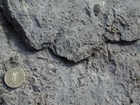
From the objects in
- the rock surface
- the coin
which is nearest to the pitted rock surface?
the rock surface

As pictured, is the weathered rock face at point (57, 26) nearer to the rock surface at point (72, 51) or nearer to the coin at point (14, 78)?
the rock surface at point (72, 51)

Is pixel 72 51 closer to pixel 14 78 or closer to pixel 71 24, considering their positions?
pixel 71 24

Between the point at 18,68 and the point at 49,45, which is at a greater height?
the point at 49,45

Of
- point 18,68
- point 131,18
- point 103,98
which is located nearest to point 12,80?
point 18,68

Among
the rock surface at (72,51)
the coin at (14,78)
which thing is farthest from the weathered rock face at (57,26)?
the coin at (14,78)

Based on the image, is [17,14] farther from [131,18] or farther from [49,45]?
[131,18]
